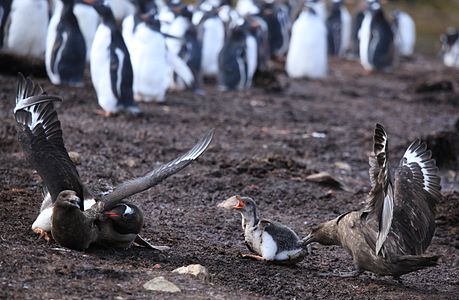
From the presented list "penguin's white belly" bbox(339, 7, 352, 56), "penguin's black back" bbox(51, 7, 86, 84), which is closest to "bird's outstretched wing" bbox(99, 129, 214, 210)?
"penguin's black back" bbox(51, 7, 86, 84)

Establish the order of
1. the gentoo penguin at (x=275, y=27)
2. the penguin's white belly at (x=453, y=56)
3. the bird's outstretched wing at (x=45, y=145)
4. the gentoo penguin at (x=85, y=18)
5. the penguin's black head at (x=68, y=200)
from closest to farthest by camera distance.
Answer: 1. the penguin's black head at (x=68, y=200)
2. the bird's outstretched wing at (x=45, y=145)
3. the gentoo penguin at (x=85, y=18)
4. the gentoo penguin at (x=275, y=27)
5. the penguin's white belly at (x=453, y=56)

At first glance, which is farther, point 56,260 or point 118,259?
point 118,259

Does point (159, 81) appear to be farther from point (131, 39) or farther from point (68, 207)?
point (68, 207)

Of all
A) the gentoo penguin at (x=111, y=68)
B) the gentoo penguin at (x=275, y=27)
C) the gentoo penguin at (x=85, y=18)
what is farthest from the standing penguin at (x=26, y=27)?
the gentoo penguin at (x=275, y=27)

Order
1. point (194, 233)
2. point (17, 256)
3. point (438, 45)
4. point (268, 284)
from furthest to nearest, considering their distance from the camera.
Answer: point (438, 45) < point (194, 233) < point (268, 284) < point (17, 256)

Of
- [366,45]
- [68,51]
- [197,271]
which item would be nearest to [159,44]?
[68,51]

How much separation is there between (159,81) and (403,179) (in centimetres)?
784

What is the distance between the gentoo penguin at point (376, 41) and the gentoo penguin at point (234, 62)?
730cm

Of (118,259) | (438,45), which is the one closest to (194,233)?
(118,259)

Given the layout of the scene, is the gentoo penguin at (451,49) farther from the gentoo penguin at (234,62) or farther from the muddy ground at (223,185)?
the gentoo penguin at (234,62)

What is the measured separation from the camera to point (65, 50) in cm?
1367

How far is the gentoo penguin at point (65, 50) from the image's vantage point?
13.6 m

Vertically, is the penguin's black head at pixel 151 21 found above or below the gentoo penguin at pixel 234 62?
above

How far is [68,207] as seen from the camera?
572cm
